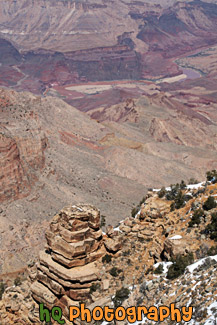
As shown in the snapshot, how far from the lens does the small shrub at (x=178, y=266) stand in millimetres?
21097

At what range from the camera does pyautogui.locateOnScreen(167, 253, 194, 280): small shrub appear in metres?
21.1

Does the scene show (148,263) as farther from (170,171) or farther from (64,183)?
(170,171)

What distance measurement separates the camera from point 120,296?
70.5 feet

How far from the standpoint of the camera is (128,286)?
879 inches

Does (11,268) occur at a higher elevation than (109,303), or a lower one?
lower

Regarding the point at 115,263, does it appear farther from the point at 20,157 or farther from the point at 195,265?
the point at 20,157

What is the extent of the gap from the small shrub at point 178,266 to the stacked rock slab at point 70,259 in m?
3.95

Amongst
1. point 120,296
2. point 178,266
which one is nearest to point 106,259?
point 120,296

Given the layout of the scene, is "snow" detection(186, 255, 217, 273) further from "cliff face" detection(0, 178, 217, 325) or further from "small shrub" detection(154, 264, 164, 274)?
"small shrub" detection(154, 264, 164, 274)

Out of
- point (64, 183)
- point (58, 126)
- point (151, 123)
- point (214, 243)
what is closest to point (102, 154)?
point (58, 126)

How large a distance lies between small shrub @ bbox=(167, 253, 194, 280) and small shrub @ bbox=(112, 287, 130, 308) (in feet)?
6.92

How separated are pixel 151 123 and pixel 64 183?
161ft

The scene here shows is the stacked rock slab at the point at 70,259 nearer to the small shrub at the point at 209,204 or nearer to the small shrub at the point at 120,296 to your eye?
the small shrub at the point at 120,296

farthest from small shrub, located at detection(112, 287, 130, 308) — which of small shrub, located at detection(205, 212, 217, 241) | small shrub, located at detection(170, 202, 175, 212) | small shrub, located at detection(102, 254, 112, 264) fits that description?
small shrub, located at detection(170, 202, 175, 212)
